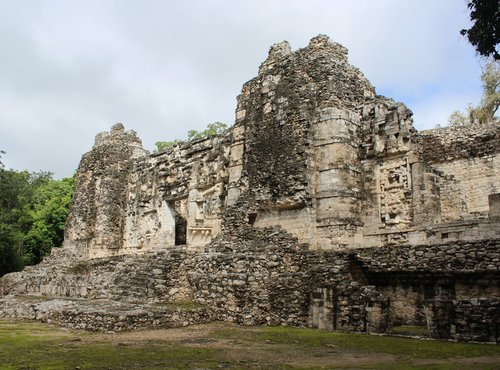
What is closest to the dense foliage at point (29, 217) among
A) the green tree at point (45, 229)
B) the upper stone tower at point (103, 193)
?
the green tree at point (45, 229)

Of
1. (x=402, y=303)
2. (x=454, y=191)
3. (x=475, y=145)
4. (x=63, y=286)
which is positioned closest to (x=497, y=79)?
(x=475, y=145)

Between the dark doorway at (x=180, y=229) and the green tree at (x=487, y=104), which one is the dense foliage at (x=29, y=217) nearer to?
the dark doorway at (x=180, y=229)

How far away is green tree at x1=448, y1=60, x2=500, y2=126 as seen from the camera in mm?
27391

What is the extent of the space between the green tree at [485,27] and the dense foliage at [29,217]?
86.1ft

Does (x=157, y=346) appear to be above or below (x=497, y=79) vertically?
below

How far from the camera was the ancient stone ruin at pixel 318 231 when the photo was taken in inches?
433

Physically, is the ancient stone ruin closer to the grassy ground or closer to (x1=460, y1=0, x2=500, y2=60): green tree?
the grassy ground

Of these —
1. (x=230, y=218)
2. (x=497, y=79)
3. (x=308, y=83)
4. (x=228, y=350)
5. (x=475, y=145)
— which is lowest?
(x=228, y=350)

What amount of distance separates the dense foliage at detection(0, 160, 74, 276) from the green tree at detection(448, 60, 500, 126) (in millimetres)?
25565

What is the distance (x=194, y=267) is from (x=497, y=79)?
2181cm

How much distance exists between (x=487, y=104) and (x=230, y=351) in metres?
24.4

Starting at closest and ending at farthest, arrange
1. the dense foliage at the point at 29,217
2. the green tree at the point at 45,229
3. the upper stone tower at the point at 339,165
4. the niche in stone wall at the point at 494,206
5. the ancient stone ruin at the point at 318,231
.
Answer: the ancient stone ruin at the point at 318,231, the niche in stone wall at the point at 494,206, the upper stone tower at the point at 339,165, the dense foliage at the point at 29,217, the green tree at the point at 45,229

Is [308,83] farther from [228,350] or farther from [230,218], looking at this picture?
[228,350]

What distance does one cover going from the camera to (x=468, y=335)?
9.04 m
